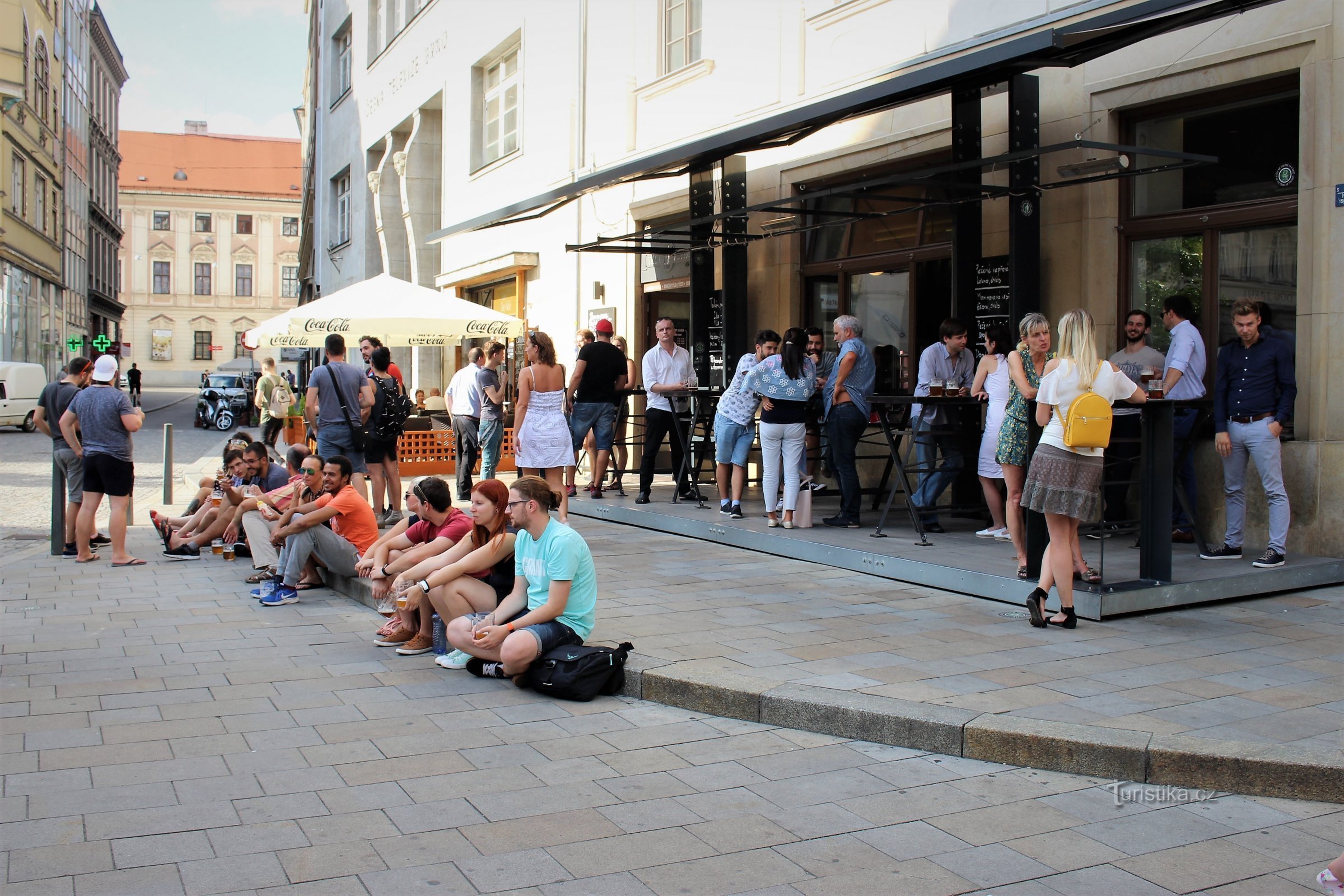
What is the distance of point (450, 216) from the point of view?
2277 centimetres

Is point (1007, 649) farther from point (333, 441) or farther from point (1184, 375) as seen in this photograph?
point (333, 441)

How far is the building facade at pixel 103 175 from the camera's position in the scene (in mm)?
59219

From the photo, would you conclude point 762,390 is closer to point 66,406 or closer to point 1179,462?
point 1179,462

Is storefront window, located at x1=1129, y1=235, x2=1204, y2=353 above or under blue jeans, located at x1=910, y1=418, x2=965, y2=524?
above

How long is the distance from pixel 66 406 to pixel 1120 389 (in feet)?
28.5

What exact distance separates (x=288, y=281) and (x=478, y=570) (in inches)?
3129

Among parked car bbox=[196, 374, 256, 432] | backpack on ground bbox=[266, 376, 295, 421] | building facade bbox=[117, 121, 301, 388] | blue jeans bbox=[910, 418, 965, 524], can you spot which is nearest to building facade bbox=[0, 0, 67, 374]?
parked car bbox=[196, 374, 256, 432]

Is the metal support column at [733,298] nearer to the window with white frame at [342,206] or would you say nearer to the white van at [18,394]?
the white van at [18,394]

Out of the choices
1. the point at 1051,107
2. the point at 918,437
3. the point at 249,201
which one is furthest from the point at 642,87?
the point at 249,201

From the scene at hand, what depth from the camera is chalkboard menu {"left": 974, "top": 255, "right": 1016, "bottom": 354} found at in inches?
373

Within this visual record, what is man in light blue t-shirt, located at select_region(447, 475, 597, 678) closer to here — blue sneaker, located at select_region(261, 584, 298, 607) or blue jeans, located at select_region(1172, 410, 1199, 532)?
blue sneaker, located at select_region(261, 584, 298, 607)

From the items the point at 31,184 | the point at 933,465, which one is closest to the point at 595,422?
the point at 933,465

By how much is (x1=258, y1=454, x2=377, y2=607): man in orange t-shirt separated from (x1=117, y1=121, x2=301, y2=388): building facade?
243ft


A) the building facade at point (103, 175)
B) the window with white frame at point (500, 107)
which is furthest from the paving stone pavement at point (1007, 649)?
the building facade at point (103, 175)
